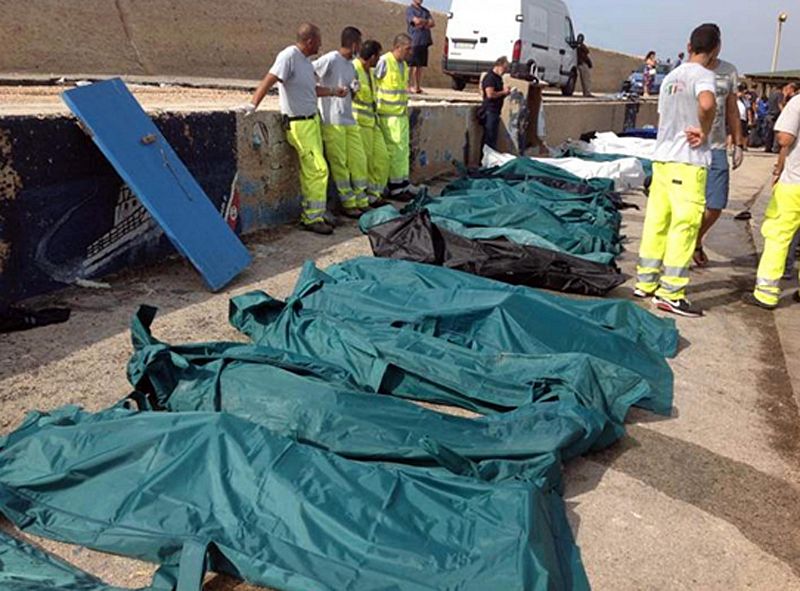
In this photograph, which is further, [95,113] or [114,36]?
[114,36]

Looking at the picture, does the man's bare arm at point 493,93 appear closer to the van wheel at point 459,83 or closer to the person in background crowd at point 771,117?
the van wheel at point 459,83

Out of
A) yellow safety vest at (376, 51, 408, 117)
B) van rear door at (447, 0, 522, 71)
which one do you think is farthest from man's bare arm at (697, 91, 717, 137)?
van rear door at (447, 0, 522, 71)

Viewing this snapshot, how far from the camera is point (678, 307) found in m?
5.32

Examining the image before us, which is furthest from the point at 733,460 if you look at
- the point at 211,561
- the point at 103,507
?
the point at 103,507

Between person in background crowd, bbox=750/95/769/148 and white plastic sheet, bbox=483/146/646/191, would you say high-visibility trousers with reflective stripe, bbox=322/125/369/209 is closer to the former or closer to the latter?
white plastic sheet, bbox=483/146/646/191

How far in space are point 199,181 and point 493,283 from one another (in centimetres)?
249

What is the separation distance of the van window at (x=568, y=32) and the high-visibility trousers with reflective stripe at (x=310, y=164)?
48.6ft

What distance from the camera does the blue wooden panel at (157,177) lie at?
15.3 feet

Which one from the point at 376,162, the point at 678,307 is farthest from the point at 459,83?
the point at 678,307

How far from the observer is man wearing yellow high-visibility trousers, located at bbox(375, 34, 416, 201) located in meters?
8.05

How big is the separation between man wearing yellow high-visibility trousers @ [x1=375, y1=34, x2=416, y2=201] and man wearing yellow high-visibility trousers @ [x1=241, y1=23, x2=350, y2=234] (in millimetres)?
1371

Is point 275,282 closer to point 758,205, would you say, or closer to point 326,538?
point 326,538

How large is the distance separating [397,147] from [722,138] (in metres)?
3.54

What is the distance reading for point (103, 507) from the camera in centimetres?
248
